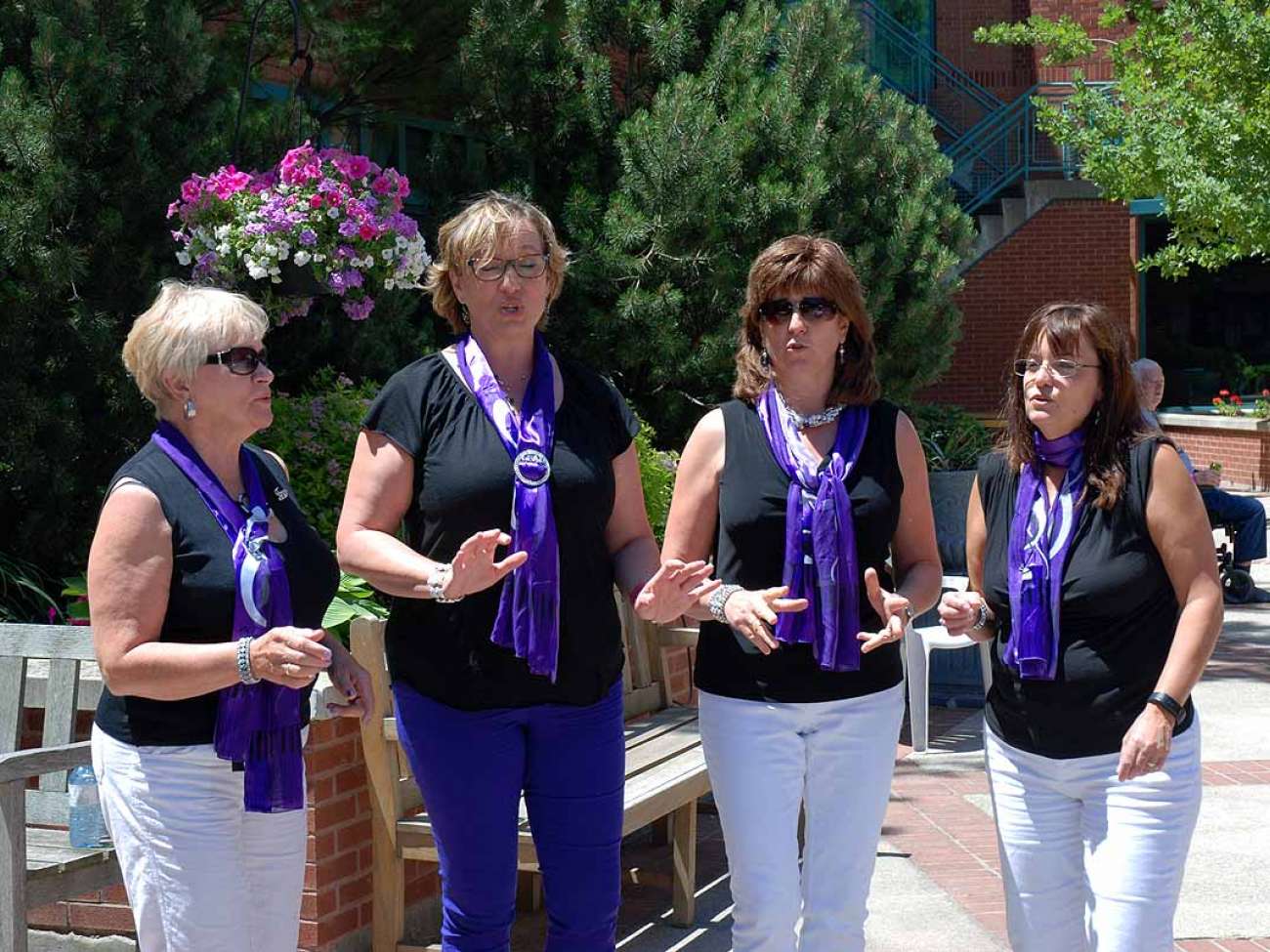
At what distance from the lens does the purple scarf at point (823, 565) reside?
3287 mm

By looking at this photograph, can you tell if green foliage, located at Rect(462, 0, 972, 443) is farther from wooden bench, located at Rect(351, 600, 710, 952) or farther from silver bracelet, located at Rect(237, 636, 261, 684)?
silver bracelet, located at Rect(237, 636, 261, 684)

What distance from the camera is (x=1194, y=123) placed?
47.3 feet

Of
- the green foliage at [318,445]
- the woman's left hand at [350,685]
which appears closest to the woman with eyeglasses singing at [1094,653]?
the woman's left hand at [350,685]

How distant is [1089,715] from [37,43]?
4564mm

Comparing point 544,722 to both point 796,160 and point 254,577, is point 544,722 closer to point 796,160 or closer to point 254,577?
point 254,577

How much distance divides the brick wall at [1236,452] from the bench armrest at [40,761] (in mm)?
19921

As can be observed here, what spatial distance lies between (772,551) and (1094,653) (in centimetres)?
71

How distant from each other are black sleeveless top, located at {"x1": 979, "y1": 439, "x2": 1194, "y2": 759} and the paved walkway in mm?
1915

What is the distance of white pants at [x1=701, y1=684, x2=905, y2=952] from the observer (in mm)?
3266

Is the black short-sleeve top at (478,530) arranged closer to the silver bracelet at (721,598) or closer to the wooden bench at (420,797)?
the silver bracelet at (721,598)

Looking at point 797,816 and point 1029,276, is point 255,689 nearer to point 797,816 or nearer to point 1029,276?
point 797,816

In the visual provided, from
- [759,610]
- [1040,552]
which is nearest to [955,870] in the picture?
[1040,552]

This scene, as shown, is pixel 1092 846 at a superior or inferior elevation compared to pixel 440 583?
inferior

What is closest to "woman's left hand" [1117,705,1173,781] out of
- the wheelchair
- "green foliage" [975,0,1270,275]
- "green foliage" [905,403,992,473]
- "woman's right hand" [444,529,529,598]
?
"woman's right hand" [444,529,529,598]
